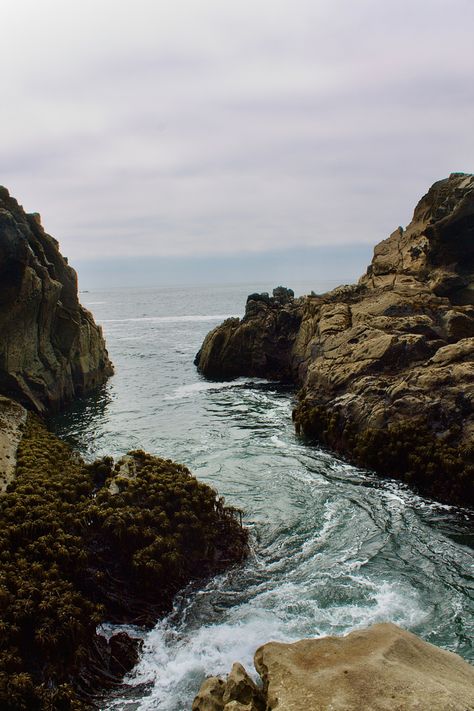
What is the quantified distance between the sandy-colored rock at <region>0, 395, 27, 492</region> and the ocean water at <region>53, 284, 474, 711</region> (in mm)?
4353

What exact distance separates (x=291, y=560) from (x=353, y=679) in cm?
969

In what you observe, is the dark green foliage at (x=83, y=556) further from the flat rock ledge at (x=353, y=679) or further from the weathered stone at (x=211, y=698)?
the flat rock ledge at (x=353, y=679)

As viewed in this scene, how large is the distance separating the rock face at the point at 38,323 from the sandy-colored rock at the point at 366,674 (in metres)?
31.1

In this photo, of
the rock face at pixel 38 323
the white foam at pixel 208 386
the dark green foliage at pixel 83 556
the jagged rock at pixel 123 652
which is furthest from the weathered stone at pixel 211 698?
the white foam at pixel 208 386

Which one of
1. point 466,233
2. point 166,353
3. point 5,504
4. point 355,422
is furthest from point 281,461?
point 166,353

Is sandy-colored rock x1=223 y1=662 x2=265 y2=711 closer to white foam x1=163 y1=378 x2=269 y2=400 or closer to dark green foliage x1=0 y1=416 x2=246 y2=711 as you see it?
dark green foliage x1=0 y1=416 x2=246 y2=711

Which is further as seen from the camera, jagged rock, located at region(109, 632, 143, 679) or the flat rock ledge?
jagged rock, located at region(109, 632, 143, 679)

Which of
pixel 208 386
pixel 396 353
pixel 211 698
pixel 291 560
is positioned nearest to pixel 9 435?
pixel 291 560

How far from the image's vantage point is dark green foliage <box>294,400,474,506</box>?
904 inches

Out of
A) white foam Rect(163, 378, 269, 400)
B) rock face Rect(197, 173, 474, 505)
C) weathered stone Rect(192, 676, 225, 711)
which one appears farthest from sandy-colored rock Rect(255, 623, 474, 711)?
white foam Rect(163, 378, 269, 400)

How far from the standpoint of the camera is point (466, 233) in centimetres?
4169

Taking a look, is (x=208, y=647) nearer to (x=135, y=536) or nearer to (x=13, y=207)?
(x=135, y=536)

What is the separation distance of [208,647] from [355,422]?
16.7m

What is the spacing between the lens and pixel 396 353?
1246 inches
